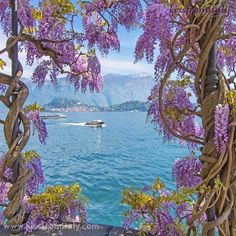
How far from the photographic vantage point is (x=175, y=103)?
1.87m

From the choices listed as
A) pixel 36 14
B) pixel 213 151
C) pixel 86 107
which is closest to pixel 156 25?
pixel 213 151

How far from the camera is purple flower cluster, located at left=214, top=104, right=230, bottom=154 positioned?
1.33m

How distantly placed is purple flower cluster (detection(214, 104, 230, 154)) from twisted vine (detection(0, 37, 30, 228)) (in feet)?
3.46

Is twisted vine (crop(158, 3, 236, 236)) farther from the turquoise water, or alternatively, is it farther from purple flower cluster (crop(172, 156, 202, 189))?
the turquoise water

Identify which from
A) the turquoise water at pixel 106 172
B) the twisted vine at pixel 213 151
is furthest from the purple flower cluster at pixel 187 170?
the turquoise water at pixel 106 172

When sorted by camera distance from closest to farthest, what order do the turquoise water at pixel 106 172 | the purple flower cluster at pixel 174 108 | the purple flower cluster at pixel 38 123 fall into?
the purple flower cluster at pixel 174 108
the purple flower cluster at pixel 38 123
the turquoise water at pixel 106 172

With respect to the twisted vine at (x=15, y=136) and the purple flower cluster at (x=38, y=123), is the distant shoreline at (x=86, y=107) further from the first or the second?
the twisted vine at (x=15, y=136)

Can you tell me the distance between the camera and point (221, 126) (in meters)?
1.35

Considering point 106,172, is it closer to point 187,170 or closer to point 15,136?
point 187,170

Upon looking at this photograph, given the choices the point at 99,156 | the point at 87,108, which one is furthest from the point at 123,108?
the point at 99,156

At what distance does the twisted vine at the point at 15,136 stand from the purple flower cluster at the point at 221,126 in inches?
41.6

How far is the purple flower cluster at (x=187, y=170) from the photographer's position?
6.86 feet

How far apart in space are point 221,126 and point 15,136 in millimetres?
1134

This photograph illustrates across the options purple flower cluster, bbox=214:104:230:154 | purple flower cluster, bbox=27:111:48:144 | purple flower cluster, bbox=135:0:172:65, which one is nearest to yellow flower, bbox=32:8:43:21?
purple flower cluster, bbox=27:111:48:144
